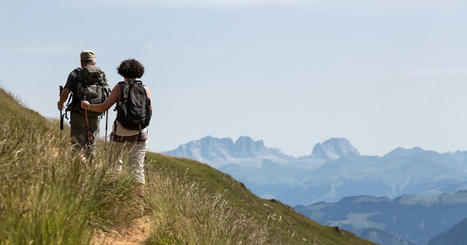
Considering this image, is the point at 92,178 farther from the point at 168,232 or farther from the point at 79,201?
the point at 168,232

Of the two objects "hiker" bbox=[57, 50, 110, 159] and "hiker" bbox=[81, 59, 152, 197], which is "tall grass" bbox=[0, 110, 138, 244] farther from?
"hiker" bbox=[57, 50, 110, 159]

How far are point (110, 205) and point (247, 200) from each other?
5389cm

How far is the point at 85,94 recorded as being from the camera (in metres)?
10.3

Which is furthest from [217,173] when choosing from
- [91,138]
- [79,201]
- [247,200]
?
[79,201]

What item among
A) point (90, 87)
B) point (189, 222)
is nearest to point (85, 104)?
point (90, 87)

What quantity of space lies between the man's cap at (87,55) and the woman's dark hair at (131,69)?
117cm

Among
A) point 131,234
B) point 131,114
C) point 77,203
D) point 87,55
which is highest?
point 87,55

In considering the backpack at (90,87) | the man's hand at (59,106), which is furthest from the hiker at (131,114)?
the man's hand at (59,106)

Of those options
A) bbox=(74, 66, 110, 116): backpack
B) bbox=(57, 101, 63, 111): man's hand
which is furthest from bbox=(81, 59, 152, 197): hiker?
bbox=(57, 101, 63, 111): man's hand

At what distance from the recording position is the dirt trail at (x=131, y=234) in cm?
781

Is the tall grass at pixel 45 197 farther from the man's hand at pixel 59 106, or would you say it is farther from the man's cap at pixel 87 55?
the man's cap at pixel 87 55

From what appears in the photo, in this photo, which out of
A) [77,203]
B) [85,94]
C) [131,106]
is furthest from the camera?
[85,94]

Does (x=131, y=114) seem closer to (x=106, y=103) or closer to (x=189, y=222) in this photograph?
(x=106, y=103)

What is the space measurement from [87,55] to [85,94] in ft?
2.62
